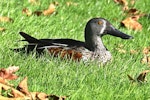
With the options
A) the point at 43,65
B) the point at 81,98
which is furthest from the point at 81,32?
the point at 81,98

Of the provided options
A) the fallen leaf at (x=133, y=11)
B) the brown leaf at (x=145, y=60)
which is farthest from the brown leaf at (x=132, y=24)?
the brown leaf at (x=145, y=60)

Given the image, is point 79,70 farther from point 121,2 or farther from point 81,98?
point 121,2

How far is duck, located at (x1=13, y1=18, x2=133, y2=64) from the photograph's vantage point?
5.41m

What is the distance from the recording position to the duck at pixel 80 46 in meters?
5.41

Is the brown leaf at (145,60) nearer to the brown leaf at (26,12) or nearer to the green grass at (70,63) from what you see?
the green grass at (70,63)

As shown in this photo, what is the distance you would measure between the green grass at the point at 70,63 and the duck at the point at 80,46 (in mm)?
181

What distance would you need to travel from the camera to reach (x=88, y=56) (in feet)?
18.3

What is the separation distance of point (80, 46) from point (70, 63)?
2.14ft

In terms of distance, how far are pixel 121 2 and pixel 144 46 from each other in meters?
2.00

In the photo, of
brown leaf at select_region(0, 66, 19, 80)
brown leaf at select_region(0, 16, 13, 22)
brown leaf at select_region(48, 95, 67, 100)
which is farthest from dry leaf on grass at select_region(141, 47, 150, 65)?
brown leaf at select_region(48, 95, 67, 100)

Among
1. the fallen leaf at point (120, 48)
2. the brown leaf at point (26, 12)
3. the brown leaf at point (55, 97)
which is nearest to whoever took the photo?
the brown leaf at point (55, 97)

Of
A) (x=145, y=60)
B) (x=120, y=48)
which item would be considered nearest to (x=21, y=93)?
(x=145, y=60)

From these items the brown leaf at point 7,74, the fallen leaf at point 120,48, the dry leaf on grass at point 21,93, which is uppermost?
the brown leaf at point 7,74

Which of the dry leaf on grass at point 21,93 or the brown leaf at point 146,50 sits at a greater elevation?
the dry leaf on grass at point 21,93
